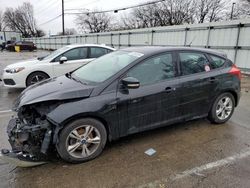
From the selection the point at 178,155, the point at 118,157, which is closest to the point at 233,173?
the point at 178,155

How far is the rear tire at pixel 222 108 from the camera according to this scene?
166 inches

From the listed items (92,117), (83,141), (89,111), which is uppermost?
(89,111)

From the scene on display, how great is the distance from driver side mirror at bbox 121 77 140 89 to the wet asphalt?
1.02 m

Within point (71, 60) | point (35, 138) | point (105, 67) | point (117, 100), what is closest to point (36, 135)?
point (35, 138)

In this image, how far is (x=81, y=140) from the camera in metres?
2.98

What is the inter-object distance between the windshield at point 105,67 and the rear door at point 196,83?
90 cm

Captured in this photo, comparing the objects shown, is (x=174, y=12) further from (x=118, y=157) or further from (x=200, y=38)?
(x=118, y=157)

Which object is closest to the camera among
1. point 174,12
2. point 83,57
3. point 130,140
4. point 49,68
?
point 130,140

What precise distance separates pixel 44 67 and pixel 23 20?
84143 mm

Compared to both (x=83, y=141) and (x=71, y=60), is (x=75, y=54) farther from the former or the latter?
(x=83, y=141)

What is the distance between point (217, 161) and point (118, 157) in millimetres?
1407

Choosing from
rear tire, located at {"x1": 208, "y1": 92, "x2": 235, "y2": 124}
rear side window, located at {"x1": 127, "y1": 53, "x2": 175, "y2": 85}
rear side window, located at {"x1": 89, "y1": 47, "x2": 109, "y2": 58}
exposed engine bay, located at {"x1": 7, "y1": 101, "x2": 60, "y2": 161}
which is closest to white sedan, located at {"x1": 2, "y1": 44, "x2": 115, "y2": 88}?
rear side window, located at {"x1": 89, "y1": 47, "x2": 109, "y2": 58}

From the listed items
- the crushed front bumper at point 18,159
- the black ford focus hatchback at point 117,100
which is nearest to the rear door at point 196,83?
the black ford focus hatchback at point 117,100

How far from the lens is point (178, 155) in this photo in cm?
323
